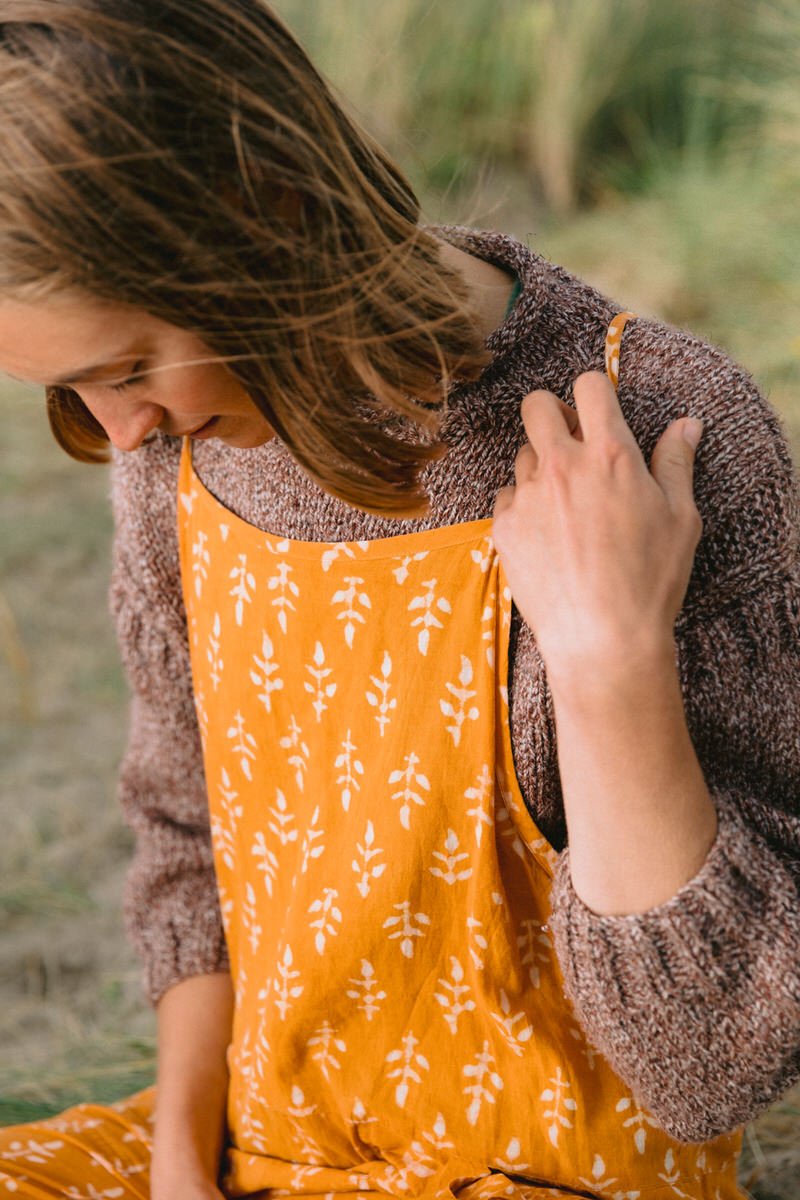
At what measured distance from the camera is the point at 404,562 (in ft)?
3.58

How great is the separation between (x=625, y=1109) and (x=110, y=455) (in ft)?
2.85

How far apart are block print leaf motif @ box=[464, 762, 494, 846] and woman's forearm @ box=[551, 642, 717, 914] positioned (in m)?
0.11

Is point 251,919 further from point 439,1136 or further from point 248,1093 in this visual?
point 439,1136

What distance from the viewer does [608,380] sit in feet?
3.19

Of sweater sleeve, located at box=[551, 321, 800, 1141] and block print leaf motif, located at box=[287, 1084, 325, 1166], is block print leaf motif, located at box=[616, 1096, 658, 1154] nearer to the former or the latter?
sweater sleeve, located at box=[551, 321, 800, 1141]

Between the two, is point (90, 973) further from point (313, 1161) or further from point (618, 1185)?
point (618, 1185)

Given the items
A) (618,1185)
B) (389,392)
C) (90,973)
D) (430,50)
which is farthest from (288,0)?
(618,1185)

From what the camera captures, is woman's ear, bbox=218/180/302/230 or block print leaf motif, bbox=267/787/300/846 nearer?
woman's ear, bbox=218/180/302/230

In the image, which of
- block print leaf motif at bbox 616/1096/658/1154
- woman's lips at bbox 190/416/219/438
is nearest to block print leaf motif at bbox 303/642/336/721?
woman's lips at bbox 190/416/219/438

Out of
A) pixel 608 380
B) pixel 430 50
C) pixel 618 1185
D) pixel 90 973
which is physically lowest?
pixel 618 1185

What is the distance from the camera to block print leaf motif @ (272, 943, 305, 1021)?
1.21 metres

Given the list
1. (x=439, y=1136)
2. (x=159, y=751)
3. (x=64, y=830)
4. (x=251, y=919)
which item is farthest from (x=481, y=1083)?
(x=64, y=830)

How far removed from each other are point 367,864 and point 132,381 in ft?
1.55

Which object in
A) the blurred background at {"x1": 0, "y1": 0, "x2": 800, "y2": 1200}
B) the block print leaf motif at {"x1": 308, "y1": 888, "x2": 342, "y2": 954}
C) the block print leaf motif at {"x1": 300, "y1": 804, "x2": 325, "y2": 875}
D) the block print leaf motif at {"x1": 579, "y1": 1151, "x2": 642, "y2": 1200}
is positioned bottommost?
the block print leaf motif at {"x1": 579, "y1": 1151, "x2": 642, "y2": 1200}
